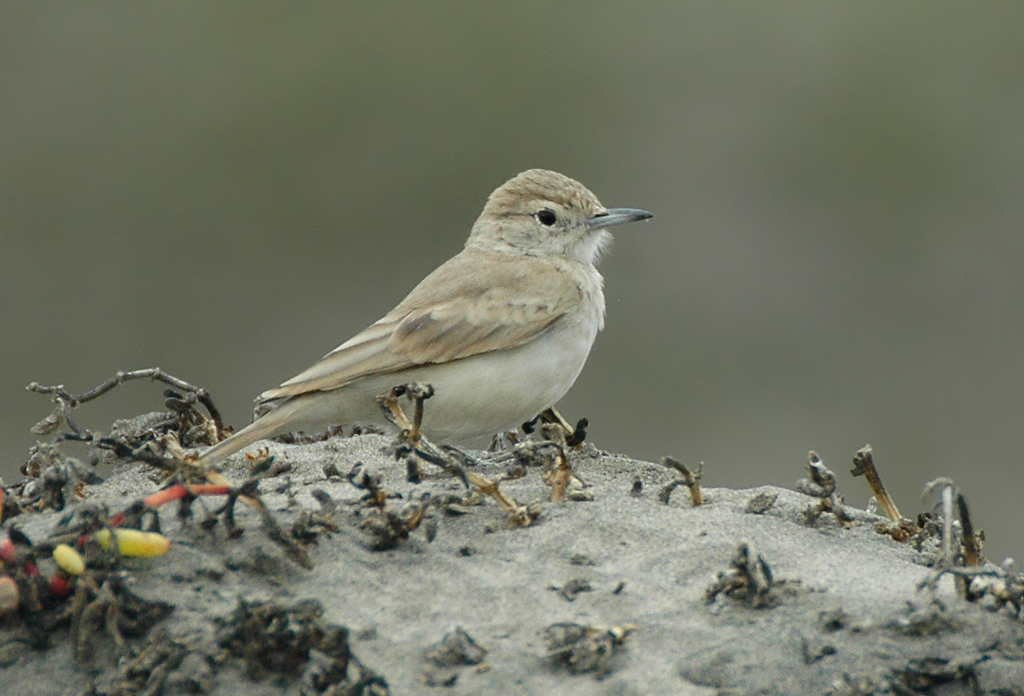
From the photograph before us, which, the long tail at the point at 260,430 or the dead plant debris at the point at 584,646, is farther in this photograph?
the long tail at the point at 260,430

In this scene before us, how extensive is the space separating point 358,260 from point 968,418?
530 centimetres

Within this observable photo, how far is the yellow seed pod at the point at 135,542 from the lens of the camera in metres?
3.01

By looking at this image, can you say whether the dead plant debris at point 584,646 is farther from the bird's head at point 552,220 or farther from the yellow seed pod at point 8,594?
the bird's head at point 552,220

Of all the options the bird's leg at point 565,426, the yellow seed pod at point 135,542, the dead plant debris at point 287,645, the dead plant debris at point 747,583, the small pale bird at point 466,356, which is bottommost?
the dead plant debris at point 287,645

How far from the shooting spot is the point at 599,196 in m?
11.7

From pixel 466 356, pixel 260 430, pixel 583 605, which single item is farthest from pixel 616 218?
pixel 583 605

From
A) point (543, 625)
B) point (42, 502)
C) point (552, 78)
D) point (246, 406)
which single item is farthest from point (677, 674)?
point (552, 78)

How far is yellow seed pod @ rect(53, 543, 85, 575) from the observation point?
9.55ft

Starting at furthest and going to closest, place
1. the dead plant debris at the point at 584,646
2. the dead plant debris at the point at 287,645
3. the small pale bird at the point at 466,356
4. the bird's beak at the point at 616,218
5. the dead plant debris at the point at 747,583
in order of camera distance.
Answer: the bird's beak at the point at 616,218 → the small pale bird at the point at 466,356 → the dead plant debris at the point at 747,583 → the dead plant debris at the point at 584,646 → the dead plant debris at the point at 287,645

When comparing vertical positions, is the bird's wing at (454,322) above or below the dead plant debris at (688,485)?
above

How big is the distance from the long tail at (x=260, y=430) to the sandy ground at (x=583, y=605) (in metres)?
0.62

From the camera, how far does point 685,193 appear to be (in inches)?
468

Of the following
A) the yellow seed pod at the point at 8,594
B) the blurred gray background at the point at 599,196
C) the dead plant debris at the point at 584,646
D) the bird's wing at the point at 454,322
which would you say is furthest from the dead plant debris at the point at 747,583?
the blurred gray background at the point at 599,196

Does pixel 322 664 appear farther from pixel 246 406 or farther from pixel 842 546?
pixel 246 406
